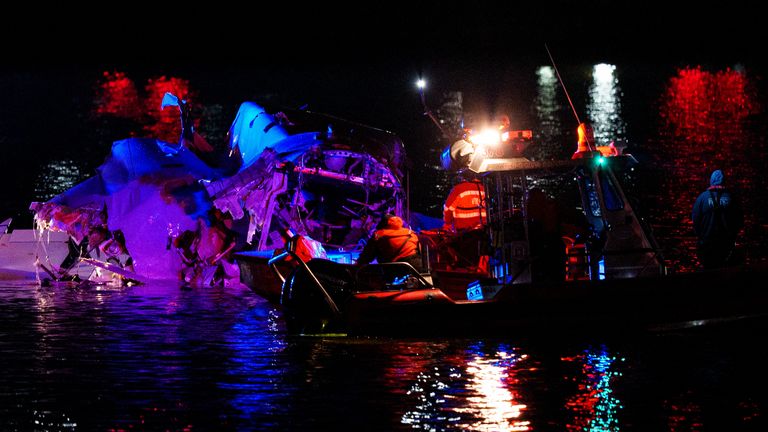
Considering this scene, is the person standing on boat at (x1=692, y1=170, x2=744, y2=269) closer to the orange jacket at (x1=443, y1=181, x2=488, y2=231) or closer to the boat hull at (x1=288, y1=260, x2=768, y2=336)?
the boat hull at (x1=288, y1=260, x2=768, y2=336)

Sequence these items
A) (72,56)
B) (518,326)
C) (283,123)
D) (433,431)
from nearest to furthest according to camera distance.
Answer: (433,431), (518,326), (283,123), (72,56)

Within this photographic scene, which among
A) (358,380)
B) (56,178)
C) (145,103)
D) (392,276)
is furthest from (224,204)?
(145,103)

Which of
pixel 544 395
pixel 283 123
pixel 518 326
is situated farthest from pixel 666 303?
pixel 283 123

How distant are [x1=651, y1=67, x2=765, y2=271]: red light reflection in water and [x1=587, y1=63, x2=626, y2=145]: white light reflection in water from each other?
2.20 meters

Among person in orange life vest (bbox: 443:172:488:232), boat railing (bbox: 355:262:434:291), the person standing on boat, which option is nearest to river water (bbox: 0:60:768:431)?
boat railing (bbox: 355:262:434:291)

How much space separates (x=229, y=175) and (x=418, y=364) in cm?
858

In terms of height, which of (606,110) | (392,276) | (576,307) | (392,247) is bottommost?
(576,307)

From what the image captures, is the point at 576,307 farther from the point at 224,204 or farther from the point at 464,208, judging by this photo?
the point at 224,204

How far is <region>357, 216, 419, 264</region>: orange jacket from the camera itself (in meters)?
14.6

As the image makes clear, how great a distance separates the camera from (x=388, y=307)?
44.6ft

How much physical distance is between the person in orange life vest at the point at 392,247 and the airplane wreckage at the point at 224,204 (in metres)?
3.28

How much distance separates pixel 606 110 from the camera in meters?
64.1

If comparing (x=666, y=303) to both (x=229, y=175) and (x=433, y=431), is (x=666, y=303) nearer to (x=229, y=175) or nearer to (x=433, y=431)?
(x=433, y=431)

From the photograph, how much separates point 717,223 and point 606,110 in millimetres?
50774
